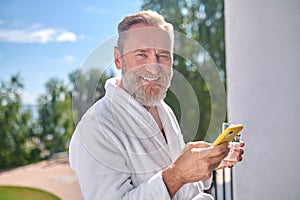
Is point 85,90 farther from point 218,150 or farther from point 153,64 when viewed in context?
point 218,150

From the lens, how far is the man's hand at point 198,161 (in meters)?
0.75

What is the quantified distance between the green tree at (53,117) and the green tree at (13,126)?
0.40 ft

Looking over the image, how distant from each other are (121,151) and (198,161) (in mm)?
191

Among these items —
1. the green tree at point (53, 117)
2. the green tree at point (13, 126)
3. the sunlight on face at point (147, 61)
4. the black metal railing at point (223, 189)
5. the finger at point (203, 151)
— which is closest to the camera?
the finger at point (203, 151)

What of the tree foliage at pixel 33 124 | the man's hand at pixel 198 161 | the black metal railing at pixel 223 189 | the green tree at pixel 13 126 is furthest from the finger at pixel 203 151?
the green tree at pixel 13 126

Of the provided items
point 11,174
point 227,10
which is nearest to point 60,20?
point 11,174

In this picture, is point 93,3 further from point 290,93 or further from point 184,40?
point 184,40

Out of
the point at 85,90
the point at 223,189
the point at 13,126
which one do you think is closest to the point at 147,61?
the point at 85,90

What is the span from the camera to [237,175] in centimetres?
188

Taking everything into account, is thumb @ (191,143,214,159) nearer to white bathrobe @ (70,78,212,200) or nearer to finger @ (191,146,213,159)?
finger @ (191,146,213,159)

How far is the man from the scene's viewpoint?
32.0 inches

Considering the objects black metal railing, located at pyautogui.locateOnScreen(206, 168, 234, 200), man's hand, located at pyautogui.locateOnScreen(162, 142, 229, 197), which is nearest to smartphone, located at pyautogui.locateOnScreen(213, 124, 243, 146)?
man's hand, located at pyautogui.locateOnScreen(162, 142, 229, 197)

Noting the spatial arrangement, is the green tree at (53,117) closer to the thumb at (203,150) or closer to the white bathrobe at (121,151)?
the white bathrobe at (121,151)

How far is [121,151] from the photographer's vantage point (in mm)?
879
